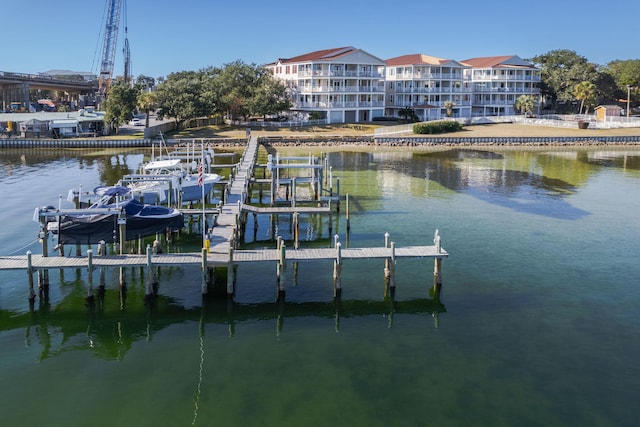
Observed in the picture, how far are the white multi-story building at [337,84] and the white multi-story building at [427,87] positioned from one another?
6.96 m

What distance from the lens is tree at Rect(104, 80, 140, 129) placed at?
96.1m

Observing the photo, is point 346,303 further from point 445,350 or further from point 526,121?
point 526,121

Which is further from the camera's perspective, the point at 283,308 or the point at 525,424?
the point at 283,308

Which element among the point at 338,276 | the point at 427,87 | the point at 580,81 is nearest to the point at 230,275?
the point at 338,276

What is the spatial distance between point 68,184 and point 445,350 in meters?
46.4

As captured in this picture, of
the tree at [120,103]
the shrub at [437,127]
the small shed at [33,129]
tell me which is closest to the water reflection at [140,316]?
the tree at [120,103]

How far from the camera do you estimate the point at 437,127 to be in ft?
334

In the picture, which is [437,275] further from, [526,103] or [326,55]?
[526,103]

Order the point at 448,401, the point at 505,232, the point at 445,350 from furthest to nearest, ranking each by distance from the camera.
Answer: the point at 505,232, the point at 445,350, the point at 448,401

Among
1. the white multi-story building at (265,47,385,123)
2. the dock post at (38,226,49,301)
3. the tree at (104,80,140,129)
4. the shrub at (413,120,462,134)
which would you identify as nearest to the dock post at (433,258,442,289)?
the dock post at (38,226,49,301)

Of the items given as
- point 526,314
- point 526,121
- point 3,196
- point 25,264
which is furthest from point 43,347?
point 526,121

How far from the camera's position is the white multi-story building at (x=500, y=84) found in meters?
124

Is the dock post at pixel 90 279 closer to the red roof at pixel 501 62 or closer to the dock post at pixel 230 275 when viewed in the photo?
the dock post at pixel 230 275

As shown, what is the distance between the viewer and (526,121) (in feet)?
365
